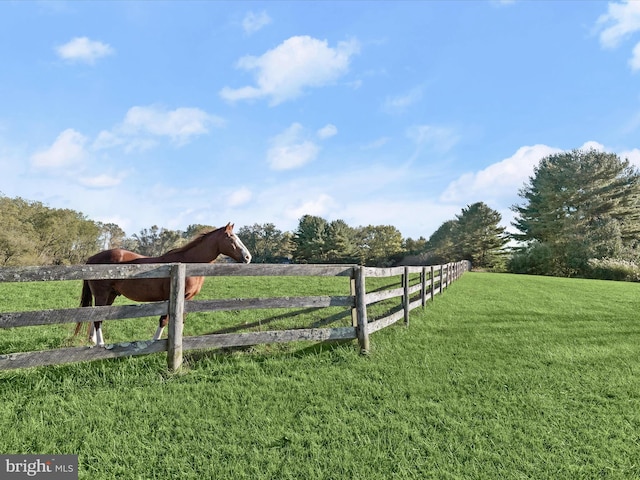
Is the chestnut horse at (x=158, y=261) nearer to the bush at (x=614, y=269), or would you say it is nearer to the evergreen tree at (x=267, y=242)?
the bush at (x=614, y=269)

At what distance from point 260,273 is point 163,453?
2.55m

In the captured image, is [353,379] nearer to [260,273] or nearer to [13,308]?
[260,273]

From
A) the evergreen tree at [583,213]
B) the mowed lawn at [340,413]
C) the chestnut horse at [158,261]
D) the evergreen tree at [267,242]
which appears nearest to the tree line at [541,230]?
the evergreen tree at [583,213]

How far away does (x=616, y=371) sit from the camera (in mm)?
4695

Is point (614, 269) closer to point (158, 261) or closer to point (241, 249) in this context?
point (241, 249)

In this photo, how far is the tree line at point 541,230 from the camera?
116 feet

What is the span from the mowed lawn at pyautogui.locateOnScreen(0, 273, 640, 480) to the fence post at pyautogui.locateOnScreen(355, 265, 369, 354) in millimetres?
185

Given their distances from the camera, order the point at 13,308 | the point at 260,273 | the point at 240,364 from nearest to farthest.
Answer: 1. the point at 240,364
2. the point at 260,273
3. the point at 13,308

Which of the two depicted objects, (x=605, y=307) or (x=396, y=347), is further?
(x=605, y=307)

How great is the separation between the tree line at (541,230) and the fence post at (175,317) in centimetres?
3408

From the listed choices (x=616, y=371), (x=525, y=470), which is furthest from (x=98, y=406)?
(x=616, y=371)

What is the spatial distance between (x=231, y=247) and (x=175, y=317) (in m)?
1.93

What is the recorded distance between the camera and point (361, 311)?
5.39 metres

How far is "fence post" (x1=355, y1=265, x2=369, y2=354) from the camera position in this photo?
17.4ft
